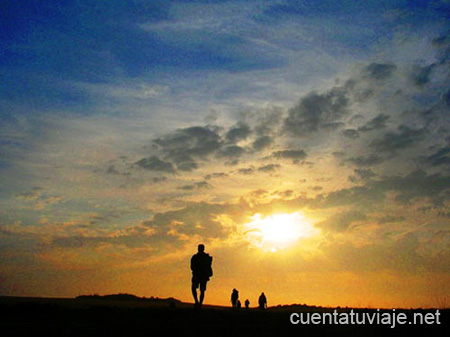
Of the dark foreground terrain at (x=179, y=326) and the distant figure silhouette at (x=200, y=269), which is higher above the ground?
the distant figure silhouette at (x=200, y=269)

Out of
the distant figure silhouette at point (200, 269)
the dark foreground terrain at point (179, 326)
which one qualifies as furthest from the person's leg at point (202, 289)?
the dark foreground terrain at point (179, 326)

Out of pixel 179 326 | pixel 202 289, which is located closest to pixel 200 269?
pixel 202 289

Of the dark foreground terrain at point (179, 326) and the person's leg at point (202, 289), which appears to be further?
the person's leg at point (202, 289)

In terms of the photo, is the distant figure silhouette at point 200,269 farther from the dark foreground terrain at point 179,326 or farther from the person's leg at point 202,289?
the dark foreground terrain at point 179,326

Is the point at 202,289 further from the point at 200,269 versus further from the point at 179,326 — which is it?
the point at 179,326

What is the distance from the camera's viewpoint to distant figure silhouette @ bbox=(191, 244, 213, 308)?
20.4 metres

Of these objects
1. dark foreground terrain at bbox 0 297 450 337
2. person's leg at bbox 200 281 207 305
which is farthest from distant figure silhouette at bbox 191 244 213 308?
dark foreground terrain at bbox 0 297 450 337

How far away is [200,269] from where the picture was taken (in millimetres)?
20422

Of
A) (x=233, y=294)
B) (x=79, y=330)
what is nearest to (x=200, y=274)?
(x=79, y=330)

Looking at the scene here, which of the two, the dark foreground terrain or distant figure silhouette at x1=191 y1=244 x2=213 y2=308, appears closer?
the dark foreground terrain

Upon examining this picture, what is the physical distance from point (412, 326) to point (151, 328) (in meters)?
7.90

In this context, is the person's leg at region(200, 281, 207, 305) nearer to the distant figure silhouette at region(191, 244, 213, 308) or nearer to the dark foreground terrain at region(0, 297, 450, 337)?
the distant figure silhouette at region(191, 244, 213, 308)

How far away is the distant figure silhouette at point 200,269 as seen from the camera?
20.4 metres

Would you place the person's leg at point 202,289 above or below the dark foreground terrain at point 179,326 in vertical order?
above
